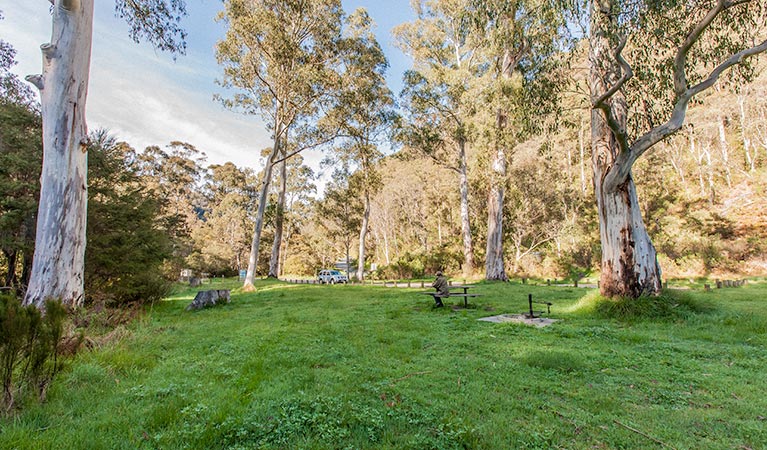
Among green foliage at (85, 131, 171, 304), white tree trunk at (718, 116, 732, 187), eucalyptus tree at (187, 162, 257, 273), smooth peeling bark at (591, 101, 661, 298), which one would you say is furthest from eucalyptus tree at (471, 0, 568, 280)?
eucalyptus tree at (187, 162, 257, 273)

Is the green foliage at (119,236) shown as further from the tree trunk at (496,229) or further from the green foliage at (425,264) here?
the green foliage at (425,264)

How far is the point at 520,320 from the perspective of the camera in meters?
7.55

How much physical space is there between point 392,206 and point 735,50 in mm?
28571

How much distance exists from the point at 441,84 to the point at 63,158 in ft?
58.8

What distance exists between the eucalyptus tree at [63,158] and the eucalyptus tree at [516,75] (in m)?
8.99

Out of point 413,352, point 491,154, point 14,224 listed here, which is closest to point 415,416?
point 413,352

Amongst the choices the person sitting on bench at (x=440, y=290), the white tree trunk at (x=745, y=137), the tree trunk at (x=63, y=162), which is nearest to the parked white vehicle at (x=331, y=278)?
the person sitting on bench at (x=440, y=290)

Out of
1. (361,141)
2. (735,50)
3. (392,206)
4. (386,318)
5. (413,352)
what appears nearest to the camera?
(413,352)

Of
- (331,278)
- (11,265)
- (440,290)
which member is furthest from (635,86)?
(331,278)

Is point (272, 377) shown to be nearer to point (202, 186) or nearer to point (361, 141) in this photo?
point (361, 141)

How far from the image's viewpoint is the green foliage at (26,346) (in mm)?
2859

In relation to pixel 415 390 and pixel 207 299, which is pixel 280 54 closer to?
pixel 207 299

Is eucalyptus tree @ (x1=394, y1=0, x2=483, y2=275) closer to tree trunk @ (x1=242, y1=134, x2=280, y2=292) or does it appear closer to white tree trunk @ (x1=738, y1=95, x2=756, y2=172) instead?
tree trunk @ (x1=242, y1=134, x2=280, y2=292)

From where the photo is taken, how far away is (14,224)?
8680mm
